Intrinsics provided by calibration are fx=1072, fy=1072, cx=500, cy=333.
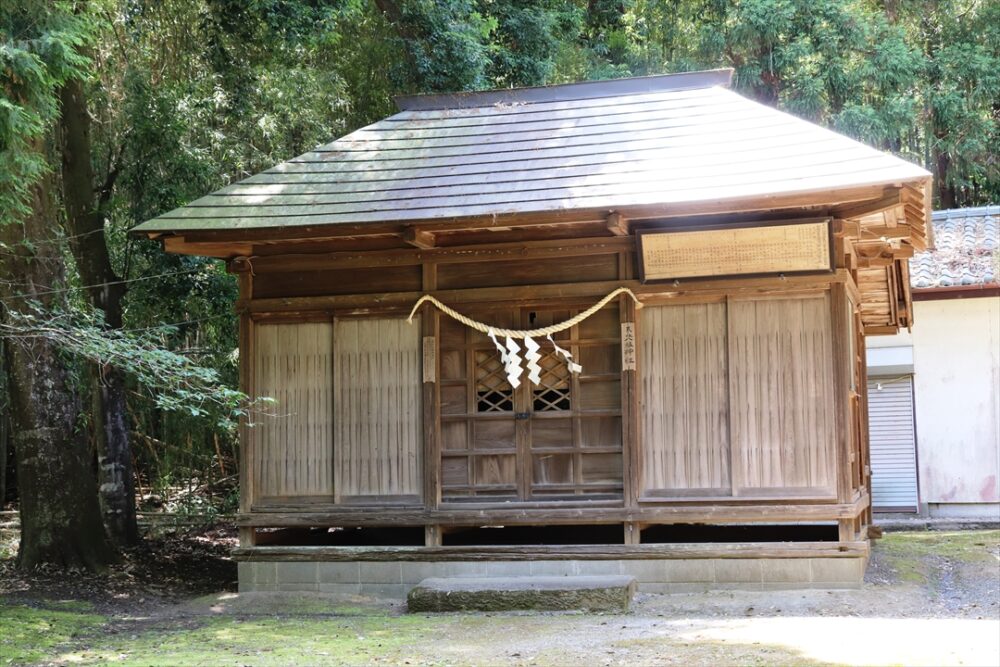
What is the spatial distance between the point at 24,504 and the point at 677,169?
7920 millimetres

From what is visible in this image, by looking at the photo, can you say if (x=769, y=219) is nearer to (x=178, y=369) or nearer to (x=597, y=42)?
(x=178, y=369)

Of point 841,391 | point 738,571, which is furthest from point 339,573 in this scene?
point 841,391

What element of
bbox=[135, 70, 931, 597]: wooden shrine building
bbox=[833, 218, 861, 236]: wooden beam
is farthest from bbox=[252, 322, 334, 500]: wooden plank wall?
bbox=[833, 218, 861, 236]: wooden beam

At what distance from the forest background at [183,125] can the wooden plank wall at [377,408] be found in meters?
1.16

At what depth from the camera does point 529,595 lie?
9.31m

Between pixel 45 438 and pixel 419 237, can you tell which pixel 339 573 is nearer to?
pixel 419 237

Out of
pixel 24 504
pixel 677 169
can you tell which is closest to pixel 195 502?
pixel 24 504

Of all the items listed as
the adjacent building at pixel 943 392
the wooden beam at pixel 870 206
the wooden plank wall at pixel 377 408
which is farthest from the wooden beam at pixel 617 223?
the adjacent building at pixel 943 392

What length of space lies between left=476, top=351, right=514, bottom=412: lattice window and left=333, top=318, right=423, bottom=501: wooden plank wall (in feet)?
1.99

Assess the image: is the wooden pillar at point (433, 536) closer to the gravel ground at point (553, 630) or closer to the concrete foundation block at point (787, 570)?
the gravel ground at point (553, 630)

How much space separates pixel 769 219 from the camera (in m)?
9.91

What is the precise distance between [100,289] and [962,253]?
44.8 feet

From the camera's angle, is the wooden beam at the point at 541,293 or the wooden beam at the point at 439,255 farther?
the wooden beam at the point at 439,255

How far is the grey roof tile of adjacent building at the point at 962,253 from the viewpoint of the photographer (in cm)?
1736
